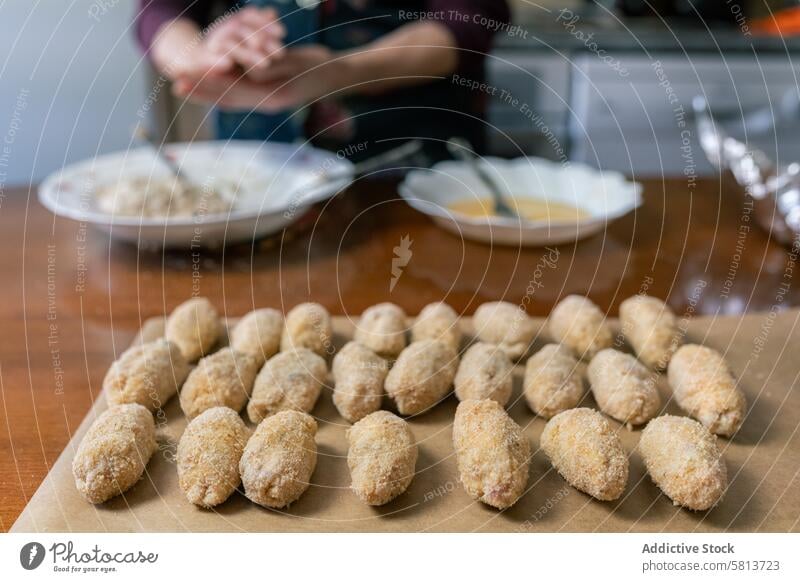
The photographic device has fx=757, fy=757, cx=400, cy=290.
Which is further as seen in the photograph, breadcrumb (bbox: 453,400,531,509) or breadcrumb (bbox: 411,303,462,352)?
breadcrumb (bbox: 411,303,462,352)

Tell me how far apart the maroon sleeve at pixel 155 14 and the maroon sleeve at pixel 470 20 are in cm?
52

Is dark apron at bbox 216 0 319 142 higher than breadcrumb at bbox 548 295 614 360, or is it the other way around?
dark apron at bbox 216 0 319 142

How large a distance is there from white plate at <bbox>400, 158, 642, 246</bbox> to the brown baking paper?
449 mm

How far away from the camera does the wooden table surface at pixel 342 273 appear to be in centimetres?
100

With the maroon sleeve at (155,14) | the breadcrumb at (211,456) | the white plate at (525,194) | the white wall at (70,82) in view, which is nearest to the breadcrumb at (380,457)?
the breadcrumb at (211,456)

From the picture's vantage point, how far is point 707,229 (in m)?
1.31

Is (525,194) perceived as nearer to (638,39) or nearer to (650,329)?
(650,329)

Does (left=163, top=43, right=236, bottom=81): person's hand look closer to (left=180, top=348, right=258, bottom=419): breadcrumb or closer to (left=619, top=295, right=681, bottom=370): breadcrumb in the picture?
(left=180, top=348, right=258, bottom=419): breadcrumb

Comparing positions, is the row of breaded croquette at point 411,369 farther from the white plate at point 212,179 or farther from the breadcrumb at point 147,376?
the white plate at point 212,179

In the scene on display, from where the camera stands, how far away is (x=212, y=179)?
1350mm

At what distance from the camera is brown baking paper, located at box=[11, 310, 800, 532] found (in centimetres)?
68

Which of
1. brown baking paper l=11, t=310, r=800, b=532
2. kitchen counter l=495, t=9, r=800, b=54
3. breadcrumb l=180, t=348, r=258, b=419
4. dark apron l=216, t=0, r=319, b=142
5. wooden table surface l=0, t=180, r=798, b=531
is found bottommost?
brown baking paper l=11, t=310, r=800, b=532

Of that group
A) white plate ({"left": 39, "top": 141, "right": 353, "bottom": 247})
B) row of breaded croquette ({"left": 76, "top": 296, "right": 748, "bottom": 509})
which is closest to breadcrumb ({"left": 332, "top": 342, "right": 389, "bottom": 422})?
row of breaded croquette ({"left": 76, "top": 296, "right": 748, "bottom": 509})
